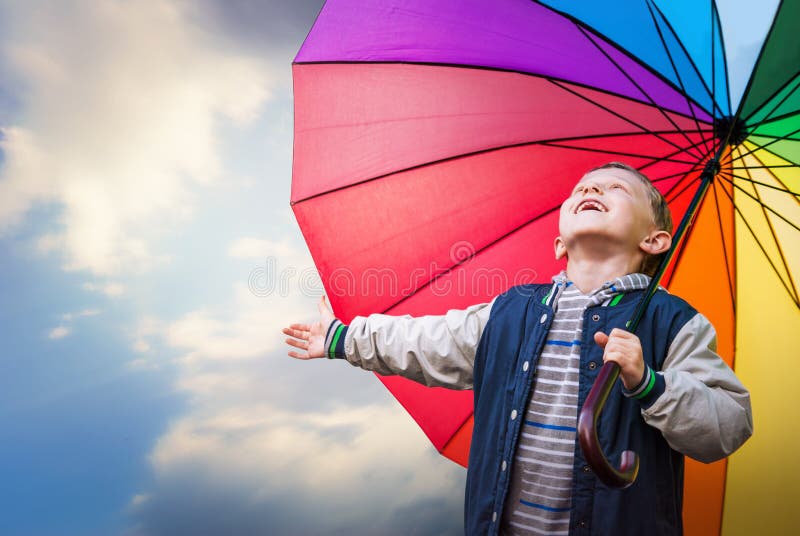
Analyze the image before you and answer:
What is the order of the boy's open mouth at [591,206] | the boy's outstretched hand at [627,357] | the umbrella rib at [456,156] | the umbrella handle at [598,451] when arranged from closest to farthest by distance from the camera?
the umbrella handle at [598,451] → the boy's outstretched hand at [627,357] → the boy's open mouth at [591,206] → the umbrella rib at [456,156]

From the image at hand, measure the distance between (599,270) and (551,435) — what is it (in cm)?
54

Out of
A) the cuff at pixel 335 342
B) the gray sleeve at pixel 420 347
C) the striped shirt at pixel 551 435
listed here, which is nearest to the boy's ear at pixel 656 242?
the striped shirt at pixel 551 435

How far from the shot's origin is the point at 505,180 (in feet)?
7.42

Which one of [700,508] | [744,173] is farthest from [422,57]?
[700,508]

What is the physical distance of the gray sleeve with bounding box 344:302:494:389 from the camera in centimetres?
198

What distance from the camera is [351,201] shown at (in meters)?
2.32

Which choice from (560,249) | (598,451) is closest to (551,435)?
(598,451)

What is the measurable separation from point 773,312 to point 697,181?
0.55m

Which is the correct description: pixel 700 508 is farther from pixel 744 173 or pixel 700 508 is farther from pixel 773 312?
pixel 744 173

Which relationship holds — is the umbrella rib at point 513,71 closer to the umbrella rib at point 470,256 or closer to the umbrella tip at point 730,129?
the umbrella tip at point 730,129

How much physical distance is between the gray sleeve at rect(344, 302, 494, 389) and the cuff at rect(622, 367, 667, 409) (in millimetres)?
591

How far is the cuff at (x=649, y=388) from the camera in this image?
1511mm

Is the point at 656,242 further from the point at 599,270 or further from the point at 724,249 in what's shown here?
the point at 724,249

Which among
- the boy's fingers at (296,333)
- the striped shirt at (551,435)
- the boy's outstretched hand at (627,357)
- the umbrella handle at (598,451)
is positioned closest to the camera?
the umbrella handle at (598,451)
